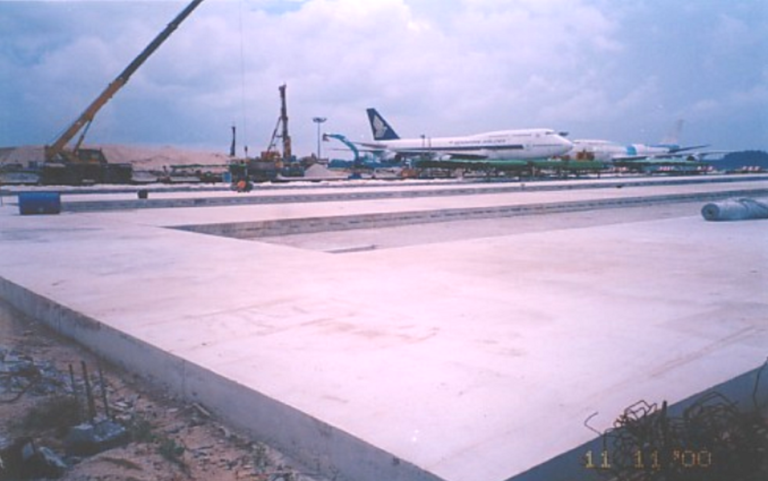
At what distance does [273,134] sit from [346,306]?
147 ft

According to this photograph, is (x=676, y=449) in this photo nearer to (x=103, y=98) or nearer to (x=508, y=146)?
(x=103, y=98)

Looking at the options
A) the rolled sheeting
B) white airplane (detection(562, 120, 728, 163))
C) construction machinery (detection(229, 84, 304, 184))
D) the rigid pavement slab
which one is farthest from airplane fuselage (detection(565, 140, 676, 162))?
the rigid pavement slab

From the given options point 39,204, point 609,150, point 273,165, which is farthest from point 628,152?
point 39,204

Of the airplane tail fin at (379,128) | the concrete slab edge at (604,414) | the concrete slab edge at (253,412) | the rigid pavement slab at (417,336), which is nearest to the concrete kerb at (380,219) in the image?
the rigid pavement slab at (417,336)

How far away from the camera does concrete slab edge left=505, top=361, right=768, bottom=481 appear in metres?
1.75

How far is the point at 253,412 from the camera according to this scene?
2342mm

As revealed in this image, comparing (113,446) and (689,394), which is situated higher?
(689,394)

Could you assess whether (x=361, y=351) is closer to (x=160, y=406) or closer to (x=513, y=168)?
(x=160, y=406)

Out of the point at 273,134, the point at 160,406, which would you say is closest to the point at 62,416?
the point at 160,406

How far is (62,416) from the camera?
274 centimetres

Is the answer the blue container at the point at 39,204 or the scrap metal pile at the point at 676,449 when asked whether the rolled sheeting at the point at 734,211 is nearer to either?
the scrap metal pile at the point at 676,449

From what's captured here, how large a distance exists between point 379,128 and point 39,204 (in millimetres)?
46223

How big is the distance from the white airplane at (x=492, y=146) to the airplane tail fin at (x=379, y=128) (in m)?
5.45

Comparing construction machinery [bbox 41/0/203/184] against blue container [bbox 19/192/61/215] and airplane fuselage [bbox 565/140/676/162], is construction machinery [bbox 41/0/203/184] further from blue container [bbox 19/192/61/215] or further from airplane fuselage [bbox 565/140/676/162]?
airplane fuselage [bbox 565/140/676/162]
